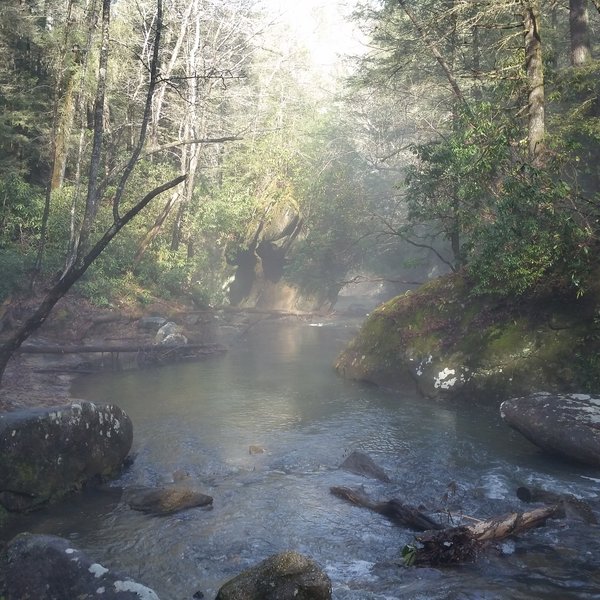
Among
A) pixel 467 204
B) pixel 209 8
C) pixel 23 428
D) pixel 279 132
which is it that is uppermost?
pixel 209 8

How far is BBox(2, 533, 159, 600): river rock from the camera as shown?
19.1ft

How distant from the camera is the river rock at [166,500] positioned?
9.23 m

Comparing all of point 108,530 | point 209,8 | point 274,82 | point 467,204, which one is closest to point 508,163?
point 467,204

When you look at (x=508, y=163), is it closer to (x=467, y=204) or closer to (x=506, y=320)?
(x=467, y=204)

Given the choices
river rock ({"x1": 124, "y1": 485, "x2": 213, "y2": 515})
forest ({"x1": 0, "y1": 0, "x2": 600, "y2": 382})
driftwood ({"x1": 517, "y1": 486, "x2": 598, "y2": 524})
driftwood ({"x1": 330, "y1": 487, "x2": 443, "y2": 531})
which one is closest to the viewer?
driftwood ({"x1": 330, "y1": 487, "x2": 443, "y2": 531})

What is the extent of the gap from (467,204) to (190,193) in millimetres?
17848

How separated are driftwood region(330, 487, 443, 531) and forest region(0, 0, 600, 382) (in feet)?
22.3

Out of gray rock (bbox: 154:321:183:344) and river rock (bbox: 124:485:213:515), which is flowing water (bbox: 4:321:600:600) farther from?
gray rock (bbox: 154:321:183:344)

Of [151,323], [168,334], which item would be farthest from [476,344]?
[151,323]

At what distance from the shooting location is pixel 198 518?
9000mm

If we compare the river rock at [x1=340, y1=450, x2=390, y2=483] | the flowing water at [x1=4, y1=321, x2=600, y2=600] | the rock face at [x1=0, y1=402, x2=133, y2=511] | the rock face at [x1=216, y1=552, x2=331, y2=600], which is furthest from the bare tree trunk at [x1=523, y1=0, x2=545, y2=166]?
the rock face at [x1=216, y1=552, x2=331, y2=600]

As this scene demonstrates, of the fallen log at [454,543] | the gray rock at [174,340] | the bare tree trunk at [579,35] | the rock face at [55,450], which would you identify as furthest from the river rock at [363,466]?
the bare tree trunk at [579,35]

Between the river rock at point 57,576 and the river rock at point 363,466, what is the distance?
5812mm

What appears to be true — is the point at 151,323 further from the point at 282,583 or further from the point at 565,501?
the point at 282,583
